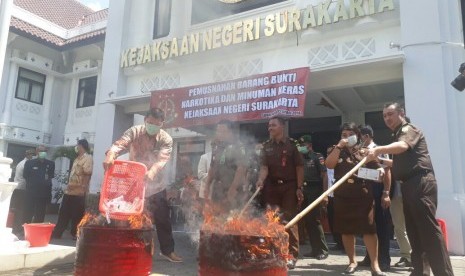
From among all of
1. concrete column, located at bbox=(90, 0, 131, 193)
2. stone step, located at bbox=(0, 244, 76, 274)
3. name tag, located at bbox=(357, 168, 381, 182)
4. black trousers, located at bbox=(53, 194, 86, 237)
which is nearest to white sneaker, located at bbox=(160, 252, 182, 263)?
stone step, located at bbox=(0, 244, 76, 274)

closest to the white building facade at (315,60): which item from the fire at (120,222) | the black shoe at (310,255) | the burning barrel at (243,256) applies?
the black shoe at (310,255)

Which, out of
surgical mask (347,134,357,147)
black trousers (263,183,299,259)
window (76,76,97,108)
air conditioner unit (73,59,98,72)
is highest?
air conditioner unit (73,59,98,72)

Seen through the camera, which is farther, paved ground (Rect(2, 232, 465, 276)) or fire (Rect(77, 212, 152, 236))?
paved ground (Rect(2, 232, 465, 276))

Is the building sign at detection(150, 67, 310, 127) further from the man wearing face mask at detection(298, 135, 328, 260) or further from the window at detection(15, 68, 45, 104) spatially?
the window at detection(15, 68, 45, 104)

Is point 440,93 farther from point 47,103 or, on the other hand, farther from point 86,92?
point 47,103

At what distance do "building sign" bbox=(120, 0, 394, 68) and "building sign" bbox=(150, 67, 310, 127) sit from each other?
48.2 inches

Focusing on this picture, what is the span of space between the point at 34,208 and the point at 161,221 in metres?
3.93

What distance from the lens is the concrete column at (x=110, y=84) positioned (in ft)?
32.2

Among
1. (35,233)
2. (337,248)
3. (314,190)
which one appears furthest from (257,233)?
(314,190)

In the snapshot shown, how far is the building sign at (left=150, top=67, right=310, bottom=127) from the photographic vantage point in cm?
673

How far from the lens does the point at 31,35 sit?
14742mm

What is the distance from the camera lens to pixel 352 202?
402 cm

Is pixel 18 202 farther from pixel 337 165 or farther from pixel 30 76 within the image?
pixel 30 76

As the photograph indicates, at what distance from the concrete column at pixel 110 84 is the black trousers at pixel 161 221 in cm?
A: 561
